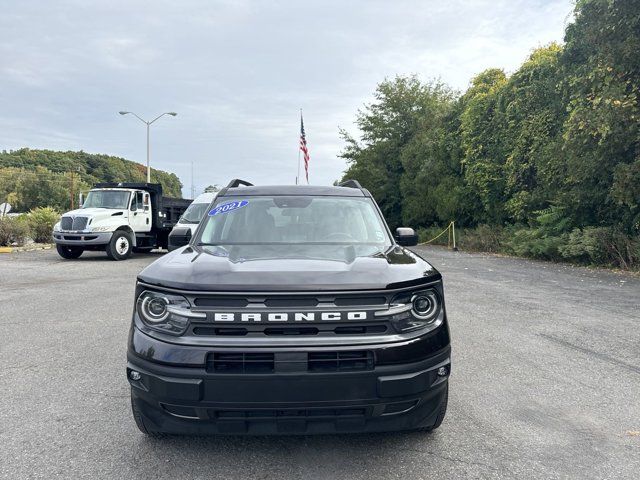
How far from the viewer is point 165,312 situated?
276cm

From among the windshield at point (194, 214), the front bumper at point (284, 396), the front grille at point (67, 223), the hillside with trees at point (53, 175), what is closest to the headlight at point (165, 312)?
the front bumper at point (284, 396)

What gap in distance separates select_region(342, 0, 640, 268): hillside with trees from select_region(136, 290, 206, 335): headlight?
509 inches

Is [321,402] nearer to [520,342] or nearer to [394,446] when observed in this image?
[394,446]

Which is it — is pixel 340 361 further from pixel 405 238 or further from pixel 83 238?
pixel 83 238

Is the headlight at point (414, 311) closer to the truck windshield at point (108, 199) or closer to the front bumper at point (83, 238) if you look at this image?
the front bumper at point (83, 238)

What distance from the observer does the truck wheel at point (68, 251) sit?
659 inches

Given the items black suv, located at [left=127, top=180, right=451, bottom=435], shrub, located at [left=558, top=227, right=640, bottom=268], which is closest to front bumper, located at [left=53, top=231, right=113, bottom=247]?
black suv, located at [left=127, top=180, right=451, bottom=435]

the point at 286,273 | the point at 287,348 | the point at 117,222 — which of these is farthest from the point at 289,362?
the point at 117,222

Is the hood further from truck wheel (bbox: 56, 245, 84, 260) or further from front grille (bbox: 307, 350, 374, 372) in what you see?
truck wheel (bbox: 56, 245, 84, 260)

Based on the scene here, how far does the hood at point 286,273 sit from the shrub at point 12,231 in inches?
836

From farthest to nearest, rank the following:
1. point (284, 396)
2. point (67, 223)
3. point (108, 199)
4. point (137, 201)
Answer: point (137, 201)
point (108, 199)
point (67, 223)
point (284, 396)

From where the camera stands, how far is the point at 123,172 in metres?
97.1

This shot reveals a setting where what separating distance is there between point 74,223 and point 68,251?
4.24 feet

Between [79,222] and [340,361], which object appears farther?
[79,222]
